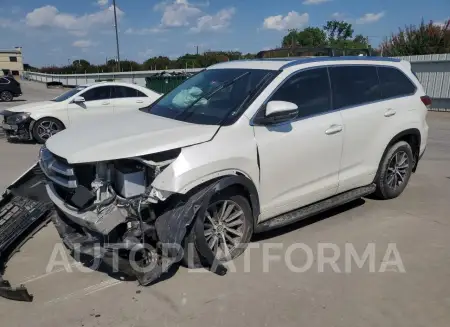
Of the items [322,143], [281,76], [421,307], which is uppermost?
[281,76]

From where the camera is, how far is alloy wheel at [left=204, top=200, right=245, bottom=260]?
12.6 ft

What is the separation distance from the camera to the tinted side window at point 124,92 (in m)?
12.0

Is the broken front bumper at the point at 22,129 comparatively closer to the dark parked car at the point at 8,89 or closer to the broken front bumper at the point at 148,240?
the broken front bumper at the point at 148,240

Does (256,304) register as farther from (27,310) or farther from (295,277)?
(27,310)

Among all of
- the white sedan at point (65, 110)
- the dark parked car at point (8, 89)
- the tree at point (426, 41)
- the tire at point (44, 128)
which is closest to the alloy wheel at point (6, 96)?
the dark parked car at point (8, 89)

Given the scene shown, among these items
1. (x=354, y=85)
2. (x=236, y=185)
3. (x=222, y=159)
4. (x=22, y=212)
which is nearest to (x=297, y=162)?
(x=236, y=185)

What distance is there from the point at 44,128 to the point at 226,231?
28.0ft

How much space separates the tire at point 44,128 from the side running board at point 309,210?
836 centimetres

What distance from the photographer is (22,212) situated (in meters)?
4.57

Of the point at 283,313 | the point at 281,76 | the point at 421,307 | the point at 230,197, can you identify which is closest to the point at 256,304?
the point at 283,313

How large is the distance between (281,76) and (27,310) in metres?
3.08

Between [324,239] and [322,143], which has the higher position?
[322,143]

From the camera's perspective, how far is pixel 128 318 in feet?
10.5

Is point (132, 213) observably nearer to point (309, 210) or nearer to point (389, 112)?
point (309, 210)
